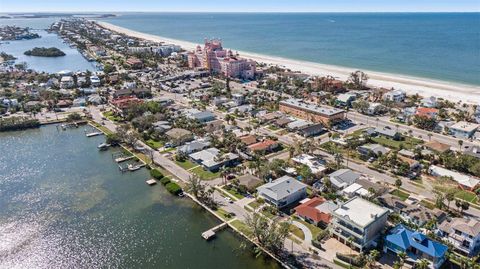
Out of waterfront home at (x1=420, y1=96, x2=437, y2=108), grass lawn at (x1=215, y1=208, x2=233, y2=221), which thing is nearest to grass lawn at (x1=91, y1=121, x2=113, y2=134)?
grass lawn at (x1=215, y1=208, x2=233, y2=221)

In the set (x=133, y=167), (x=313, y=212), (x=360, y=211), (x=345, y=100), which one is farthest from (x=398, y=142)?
(x=133, y=167)

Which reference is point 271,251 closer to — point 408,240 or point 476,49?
point 408,240

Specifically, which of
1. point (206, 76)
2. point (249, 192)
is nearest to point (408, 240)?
point (249, 192)

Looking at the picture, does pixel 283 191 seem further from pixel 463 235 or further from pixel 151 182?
pixel 151 182

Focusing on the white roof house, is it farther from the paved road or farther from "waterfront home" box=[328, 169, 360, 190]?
the paved road

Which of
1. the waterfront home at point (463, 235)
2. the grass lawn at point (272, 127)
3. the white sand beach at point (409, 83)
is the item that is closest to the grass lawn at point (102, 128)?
the grass lawn at point (272, 127)

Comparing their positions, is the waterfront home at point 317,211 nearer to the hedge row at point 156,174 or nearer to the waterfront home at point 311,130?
the hedge row at point 156,174
